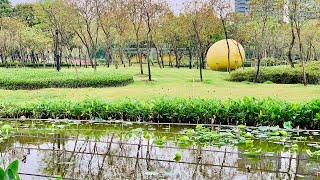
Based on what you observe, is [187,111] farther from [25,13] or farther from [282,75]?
[25,13]

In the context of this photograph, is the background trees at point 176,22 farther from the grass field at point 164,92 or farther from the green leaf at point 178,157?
the green leaf at point 178,157

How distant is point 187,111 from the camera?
10.2 m

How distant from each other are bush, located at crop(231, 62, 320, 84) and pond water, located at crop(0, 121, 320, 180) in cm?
1470

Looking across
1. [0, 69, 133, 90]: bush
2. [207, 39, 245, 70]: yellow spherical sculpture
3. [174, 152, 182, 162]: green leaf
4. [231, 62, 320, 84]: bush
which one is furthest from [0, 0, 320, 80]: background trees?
[174, 152, 182, 162]: green leaf

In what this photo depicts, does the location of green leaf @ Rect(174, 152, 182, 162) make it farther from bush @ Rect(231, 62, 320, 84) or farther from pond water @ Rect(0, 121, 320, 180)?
bush @ Rect(231, 62, 320, 84)

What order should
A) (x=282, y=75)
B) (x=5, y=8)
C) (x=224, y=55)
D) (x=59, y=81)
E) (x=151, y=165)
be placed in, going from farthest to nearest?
(x=5, y=8)
(x=224, y=55)
(x=282, y=75)
(x=59, y=81)
(x=151, y=165)

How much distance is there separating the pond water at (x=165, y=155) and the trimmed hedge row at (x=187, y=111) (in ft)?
1.89

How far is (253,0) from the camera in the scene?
2556 cm

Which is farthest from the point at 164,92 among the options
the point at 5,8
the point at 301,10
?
the point at 5,8

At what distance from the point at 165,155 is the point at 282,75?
59.0ft

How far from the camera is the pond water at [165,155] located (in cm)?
601

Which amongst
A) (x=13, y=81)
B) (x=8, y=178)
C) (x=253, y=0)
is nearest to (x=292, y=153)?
(x=8, y=178)

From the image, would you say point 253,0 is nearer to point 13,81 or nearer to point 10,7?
point 13,81

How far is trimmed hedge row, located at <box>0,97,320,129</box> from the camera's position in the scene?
9.37 metres
